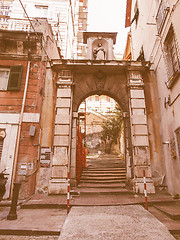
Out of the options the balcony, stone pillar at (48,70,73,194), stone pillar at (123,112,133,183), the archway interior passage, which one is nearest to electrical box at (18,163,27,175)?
stone pillar at (48,70,73,194)

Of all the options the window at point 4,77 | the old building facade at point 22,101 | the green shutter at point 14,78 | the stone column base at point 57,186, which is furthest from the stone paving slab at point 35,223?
the window at point 4,77

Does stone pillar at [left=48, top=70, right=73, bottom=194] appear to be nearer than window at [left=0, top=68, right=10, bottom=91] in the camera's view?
Yes

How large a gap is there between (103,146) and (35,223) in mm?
19030

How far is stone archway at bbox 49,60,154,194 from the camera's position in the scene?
7551mm

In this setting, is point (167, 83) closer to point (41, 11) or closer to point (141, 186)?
point (141, 186)

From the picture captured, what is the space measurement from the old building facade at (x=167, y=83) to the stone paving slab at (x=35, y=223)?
4.92 metres

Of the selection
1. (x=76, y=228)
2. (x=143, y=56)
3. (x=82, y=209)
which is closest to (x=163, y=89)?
(x=143, y=56)

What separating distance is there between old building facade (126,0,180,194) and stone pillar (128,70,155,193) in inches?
23.9

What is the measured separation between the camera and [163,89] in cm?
801

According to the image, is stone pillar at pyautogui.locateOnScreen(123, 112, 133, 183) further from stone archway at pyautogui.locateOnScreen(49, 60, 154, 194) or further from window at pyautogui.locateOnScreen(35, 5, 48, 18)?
window at pyautogui.locateOnScreen(35, 5, 48, 18)

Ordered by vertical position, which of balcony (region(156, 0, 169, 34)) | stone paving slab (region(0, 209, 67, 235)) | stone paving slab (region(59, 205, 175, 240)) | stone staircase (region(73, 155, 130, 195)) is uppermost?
balcony (region(156, 0, 169, 34))

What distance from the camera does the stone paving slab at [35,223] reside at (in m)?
3.88

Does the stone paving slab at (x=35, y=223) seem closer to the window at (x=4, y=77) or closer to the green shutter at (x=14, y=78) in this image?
the green shutter at (x=14, y=78)

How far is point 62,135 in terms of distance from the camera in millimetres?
8023
